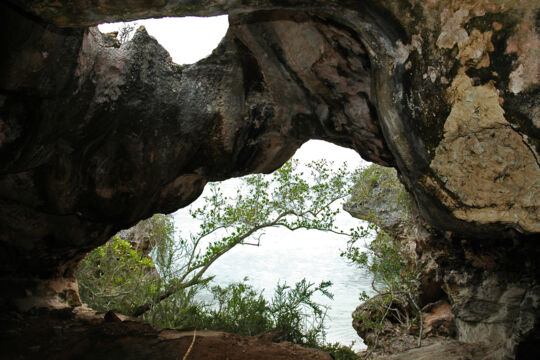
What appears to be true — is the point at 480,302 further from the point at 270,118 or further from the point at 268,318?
the point at 270,118

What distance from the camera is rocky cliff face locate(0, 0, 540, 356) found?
7.39ft

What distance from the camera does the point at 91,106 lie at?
3350 mm

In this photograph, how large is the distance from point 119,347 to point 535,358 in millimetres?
4183

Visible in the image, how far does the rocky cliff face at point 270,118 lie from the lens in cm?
225

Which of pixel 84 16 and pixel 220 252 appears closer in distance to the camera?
pixel 84 16

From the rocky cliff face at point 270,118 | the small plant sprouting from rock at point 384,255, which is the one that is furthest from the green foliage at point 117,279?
the small plant sprouting from rock at point 384,255

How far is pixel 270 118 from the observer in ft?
14.6

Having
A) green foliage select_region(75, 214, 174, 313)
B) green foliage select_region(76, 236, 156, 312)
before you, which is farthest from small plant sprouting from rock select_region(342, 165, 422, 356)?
green foliage select_region(76, 236, 156, 312)

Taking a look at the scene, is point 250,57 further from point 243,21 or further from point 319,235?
point 319,235

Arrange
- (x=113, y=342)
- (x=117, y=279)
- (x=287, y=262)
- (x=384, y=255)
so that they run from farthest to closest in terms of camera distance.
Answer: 1. (x=287, y=262)
2. (x=384, y=255)
3. (x=117, y=279)
4. (x=113, y=342)

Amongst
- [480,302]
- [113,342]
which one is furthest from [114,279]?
[480,302]

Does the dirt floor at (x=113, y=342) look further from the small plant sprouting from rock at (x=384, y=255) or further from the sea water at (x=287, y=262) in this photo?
the sea water at (x=287, y=262)

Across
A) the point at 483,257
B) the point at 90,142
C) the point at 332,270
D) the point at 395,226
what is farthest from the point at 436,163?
the point at 332,270

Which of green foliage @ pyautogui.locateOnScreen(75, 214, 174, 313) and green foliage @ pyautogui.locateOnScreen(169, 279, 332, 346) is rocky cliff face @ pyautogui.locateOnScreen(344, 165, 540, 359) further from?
green foliage @ pyautogui.locateOnScreen(75, 214, 174, 313)
